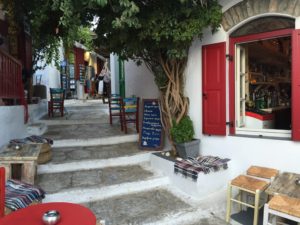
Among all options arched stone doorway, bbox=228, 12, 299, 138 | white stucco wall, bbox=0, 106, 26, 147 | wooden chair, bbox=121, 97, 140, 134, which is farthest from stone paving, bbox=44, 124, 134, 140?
arched stone doorway, bbox=228, 12, 299, 138

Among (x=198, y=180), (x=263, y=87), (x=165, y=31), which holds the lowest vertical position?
(x=198, y=180)

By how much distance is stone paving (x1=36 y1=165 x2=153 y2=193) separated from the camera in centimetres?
405

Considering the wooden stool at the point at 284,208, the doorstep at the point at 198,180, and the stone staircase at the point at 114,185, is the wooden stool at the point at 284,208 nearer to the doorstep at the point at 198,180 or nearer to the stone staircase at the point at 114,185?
the stone staircase at the point at 114,185

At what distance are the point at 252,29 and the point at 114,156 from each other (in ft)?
10.3

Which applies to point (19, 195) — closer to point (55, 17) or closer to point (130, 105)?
point (55, 17)

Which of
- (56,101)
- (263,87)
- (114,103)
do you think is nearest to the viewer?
(263,87)

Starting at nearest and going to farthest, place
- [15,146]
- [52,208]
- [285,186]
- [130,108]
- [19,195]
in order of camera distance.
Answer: [52,208], [19,195], [285,186], [15,146], [130,108]

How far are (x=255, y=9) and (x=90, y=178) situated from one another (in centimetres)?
360

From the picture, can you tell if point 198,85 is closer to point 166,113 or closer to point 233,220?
point 166,113

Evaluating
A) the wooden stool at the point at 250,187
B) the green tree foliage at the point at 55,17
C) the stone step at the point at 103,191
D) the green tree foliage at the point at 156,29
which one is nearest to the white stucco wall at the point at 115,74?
the green tree foliage at the point at 55,17

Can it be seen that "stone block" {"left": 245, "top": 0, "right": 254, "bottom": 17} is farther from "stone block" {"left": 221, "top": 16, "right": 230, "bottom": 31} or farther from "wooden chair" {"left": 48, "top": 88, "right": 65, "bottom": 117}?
"wooden chair" {"left": 48, "top": 88, "right": 65, "bottom": 117}

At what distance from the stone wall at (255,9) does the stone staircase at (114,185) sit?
2779mm

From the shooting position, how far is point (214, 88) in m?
4.80

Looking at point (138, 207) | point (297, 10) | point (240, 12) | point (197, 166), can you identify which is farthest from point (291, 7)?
point (138, 207)
